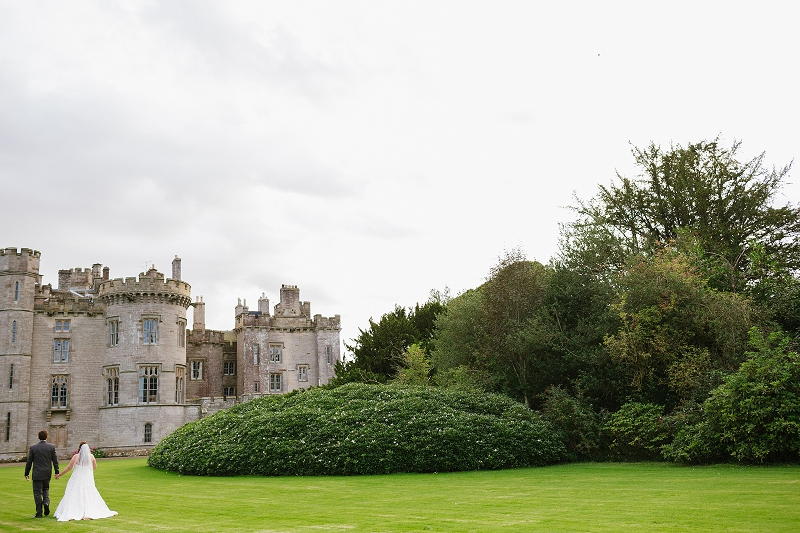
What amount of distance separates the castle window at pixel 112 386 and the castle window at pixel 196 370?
32.9 ft

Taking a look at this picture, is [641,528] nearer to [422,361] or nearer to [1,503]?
[1,503]

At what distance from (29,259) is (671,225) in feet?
118

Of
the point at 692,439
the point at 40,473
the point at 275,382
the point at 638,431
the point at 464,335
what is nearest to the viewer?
the point at 40,473

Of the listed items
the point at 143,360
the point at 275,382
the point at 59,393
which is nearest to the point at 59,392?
the point at 59,393

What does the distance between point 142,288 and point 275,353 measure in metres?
13.0

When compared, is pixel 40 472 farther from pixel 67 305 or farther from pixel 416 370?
pixel 67 305

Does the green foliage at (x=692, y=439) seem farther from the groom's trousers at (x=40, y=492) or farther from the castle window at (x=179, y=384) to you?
the castle window at (x=179, y=384)

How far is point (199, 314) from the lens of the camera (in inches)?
2151

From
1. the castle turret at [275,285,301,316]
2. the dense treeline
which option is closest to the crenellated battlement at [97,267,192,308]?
the castle turret at [275,285,301,316]

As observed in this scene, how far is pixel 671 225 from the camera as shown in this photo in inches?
1175

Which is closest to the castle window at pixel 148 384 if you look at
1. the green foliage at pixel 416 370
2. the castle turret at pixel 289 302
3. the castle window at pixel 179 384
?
the castle window at pixel 179 384

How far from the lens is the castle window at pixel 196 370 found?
5266 cm

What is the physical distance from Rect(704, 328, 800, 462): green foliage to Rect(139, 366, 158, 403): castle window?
→ 109 ft

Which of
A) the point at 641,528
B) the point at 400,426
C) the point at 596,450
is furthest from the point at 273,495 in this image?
the point at 596,450
